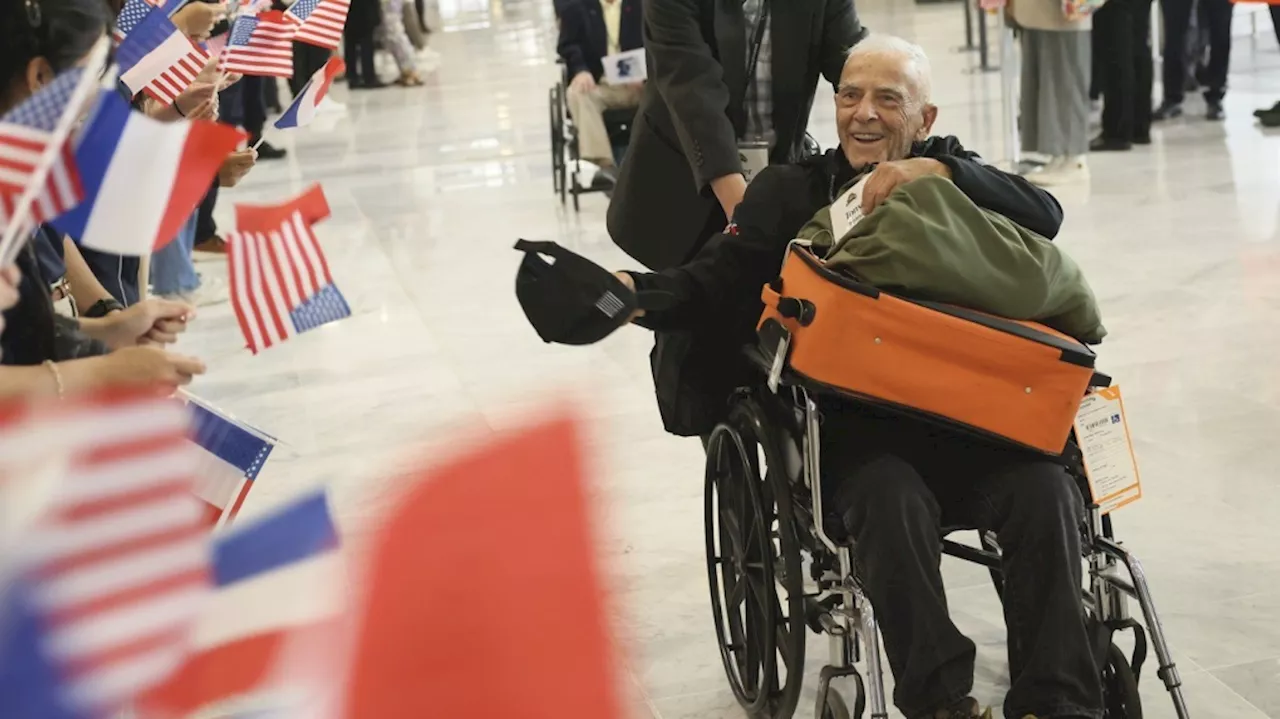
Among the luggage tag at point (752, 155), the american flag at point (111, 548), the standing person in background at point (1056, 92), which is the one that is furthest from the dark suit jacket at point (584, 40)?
the american flag at point (111, 548)

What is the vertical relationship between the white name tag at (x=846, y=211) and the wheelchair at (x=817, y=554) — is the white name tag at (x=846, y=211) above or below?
above

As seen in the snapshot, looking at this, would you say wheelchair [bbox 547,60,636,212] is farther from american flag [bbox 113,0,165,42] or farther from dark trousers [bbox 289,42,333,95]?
american flag [bbox 113,0,165,42]

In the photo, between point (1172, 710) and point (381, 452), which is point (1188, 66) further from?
point (1172, 710)

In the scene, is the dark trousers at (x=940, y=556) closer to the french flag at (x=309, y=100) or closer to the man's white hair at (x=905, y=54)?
the man's white hair at (x=905, y=54)

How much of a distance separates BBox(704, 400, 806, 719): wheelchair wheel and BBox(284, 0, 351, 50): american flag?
97 centimetres

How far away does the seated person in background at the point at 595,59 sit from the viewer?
727 cm

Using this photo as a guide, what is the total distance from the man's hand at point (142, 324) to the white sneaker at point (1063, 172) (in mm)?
5769

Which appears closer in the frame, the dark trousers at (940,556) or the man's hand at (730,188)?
the dark trousers at (940,556)

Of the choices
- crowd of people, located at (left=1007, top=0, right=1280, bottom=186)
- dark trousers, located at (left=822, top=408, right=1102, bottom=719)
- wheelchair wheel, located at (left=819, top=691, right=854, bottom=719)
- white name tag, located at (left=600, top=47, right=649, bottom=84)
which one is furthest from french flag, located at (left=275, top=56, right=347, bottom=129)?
crowd of people, located at (left=1007, top=0, right=1280, bottom=186)

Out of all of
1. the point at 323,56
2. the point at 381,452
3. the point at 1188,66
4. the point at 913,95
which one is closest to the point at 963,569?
the point at 913,95

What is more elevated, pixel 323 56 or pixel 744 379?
pixel 744 379

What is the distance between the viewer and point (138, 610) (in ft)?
2.06

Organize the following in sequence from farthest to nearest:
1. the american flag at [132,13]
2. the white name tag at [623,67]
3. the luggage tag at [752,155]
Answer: the white name tag at [623,67] < the luggage tag at [752,155] < the american flag at [132,13]

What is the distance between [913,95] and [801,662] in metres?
0.94
